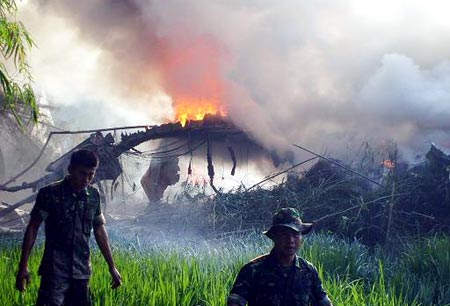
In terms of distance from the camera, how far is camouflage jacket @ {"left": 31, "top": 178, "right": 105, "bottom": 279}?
4590 mm

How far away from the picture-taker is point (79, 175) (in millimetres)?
4586

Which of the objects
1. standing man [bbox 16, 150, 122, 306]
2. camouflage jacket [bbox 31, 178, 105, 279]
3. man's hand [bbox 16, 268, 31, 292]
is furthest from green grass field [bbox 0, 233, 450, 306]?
man's hand [bbox 16, 268, 31, 292]

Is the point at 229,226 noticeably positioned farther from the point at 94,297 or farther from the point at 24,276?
the point at 24,276

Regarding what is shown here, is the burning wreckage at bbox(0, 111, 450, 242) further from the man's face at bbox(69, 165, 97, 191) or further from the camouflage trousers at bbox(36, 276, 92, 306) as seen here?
the man's face at bbox(69, 165, 97, 191)

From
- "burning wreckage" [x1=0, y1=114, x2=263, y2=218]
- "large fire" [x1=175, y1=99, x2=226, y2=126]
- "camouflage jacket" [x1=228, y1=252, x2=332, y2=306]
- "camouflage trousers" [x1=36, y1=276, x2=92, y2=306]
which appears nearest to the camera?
"camouflage jacket" [x1=228, y1=252, x2=332, y2=306]

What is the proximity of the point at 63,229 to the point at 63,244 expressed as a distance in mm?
133

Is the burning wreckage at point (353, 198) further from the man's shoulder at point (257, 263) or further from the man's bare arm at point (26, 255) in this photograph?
the man's bare arm at point (26, 255)

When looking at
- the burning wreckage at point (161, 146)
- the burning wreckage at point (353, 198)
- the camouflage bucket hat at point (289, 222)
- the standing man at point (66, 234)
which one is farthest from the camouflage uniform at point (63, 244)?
the burning wreckage at point (161, 146)

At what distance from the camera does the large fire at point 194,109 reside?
1613cm

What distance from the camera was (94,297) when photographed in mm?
5344

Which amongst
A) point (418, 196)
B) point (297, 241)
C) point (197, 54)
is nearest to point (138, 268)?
point (297, 241)

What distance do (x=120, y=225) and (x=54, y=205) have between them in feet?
31.7

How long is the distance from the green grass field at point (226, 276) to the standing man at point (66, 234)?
0.45m

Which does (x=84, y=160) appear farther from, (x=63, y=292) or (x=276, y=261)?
(x=276, y=261)
